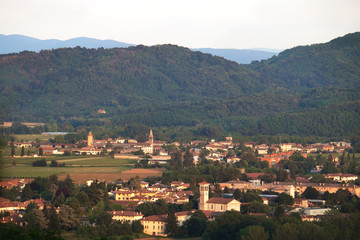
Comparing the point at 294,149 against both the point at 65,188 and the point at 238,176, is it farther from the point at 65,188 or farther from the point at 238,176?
the point at 65,188

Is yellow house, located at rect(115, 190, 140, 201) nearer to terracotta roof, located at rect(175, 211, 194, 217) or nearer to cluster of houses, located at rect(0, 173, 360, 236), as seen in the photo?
cluster of houses, located at rect(0, 173, 360, 236)

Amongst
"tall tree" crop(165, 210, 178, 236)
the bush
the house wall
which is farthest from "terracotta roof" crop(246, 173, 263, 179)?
"tall tree" crop(165, 210, 178, 236)

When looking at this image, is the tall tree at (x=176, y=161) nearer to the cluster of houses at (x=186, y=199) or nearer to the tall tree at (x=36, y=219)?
the cluster of houses at (x=186, y=199)

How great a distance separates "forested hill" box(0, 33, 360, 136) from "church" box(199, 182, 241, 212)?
58005 millimetres

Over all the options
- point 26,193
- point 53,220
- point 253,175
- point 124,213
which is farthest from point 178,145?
point 53,220

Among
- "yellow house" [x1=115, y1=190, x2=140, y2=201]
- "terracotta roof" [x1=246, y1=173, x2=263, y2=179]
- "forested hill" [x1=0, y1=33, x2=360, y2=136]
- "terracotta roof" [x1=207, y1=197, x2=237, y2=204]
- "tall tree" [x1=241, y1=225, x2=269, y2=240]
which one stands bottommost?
"terracotta roof" [x1=246, y1=173, x2=263, y2=179]

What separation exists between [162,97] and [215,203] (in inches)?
5149

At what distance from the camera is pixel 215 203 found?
52.2m

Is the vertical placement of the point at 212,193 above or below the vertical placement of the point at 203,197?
below

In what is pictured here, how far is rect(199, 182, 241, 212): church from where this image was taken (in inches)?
2031

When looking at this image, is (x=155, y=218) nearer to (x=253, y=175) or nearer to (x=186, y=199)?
(x=186, y=199)

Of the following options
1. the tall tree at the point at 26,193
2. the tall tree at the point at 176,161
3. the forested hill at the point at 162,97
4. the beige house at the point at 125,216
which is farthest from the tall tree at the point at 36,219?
the forested hill at the point at 162,97

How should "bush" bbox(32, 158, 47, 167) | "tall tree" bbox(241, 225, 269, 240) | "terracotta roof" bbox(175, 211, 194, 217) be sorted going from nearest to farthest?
1. "tall tree" bbox(241, 225, 269, 240)
2. "terracotta roof" bbox(175, 211, 194, 217)
3. "bush" bbox(32, 158, 47, 167)

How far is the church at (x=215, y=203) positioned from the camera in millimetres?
51591
